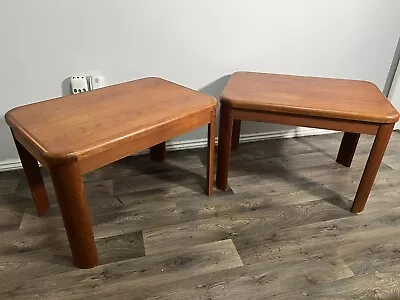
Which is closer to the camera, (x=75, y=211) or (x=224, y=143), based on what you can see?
(x=75, y=211)

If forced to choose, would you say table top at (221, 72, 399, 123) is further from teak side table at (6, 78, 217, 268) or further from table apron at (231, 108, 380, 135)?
teak side table at (6, 78, 217, 268)

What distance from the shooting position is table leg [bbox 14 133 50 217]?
1113mm

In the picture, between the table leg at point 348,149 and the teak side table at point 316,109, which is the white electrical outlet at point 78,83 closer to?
the teak side table at point 316,109

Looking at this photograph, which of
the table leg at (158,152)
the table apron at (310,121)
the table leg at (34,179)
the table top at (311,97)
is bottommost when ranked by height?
the table leg at (158,152)

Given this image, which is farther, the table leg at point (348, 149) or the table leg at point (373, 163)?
the table leg at point (348, 149)

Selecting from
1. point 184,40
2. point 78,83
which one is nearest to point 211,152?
point 184,40

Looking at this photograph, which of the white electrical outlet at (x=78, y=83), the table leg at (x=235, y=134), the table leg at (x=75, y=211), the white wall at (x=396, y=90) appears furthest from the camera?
the white wall at (x=396, y=90)

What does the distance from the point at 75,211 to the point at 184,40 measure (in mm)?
921

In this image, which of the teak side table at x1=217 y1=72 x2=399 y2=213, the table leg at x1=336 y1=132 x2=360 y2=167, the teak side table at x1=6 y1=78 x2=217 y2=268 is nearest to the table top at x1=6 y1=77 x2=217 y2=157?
the teak side table at x1=6 y1=78 x2=217 y2=268

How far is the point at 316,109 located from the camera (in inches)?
44.8

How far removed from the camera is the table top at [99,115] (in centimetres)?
89

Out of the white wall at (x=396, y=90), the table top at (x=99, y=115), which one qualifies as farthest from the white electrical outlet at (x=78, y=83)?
the white wall at (x=396, y=90)

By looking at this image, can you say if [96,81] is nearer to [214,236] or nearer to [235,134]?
[235,134]

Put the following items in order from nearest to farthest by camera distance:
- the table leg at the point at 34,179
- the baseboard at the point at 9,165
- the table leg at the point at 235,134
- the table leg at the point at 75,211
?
the table leg at the point at 75,211
the table leg at the point at 34,179
the baseboard at the point at 9,165
the table leg at the point at 235,134
